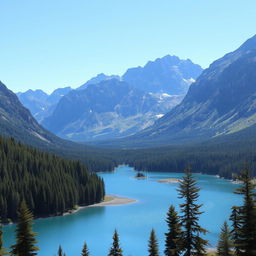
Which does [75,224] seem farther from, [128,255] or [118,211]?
[128,255]

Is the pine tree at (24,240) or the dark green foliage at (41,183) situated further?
the dark green foliage at (41,183)

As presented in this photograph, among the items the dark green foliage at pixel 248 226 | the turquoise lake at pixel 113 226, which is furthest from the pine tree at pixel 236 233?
the turquoise lake at pixel 113 226

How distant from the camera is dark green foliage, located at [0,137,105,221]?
430 ft

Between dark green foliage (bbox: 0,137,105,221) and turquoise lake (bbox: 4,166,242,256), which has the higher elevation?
dark green foliage (bbox: 0,137,105,221)

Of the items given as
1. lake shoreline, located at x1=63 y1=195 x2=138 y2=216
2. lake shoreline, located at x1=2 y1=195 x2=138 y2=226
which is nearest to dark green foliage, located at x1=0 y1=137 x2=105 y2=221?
lake shoreline, located at x1=2 y1=195 x2=138 y2=226

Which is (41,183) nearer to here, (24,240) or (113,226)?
(113,226)

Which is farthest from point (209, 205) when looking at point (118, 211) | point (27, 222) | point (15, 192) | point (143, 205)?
point (27, 222)

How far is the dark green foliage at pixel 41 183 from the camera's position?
13112 centimetres

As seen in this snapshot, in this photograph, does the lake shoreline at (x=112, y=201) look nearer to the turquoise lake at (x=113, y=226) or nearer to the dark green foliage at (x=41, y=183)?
the dark green foliage at (x=41, y=183)

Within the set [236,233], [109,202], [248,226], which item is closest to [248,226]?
[248,226]

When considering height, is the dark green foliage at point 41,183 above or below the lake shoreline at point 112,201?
above

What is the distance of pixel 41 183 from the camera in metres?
140

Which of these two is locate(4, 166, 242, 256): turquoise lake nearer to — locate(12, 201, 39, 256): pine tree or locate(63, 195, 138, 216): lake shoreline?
locate(63, 195, 138, 216): lake shoreline

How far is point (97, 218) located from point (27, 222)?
9497 centimetres
